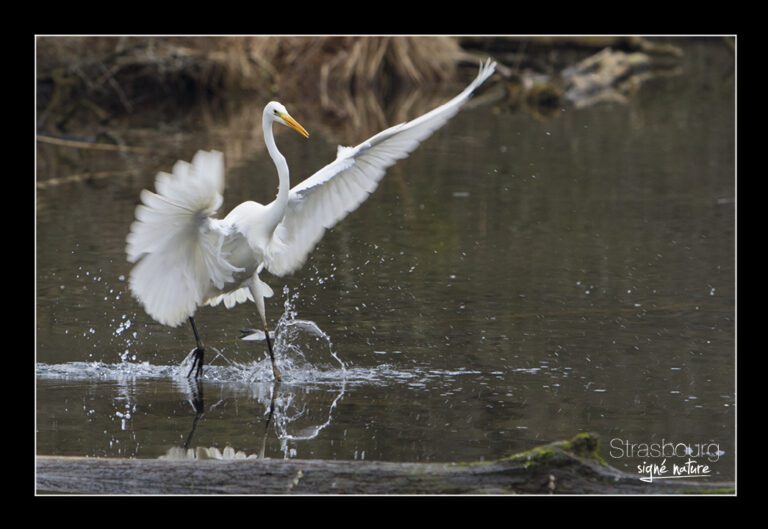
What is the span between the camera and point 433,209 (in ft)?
44.6

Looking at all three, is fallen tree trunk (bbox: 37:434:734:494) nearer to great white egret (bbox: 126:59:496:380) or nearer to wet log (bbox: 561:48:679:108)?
great white egret (bbox: 126:59:496:380)

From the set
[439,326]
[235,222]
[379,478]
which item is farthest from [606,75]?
[379,478]

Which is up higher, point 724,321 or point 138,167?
point 138,167

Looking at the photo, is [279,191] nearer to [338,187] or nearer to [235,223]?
[235,223]

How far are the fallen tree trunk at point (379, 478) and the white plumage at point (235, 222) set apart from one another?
194 centimetres

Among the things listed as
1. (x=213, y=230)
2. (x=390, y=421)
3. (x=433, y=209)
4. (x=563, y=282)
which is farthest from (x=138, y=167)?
(x=390, y=421)

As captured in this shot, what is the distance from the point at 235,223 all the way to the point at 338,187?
2.71 feet

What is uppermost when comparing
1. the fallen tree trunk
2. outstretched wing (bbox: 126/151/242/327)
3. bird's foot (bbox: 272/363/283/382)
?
outstretched wing (bbox: 126/151/242/327)

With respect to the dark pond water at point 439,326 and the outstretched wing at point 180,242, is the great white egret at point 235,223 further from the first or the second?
the dark pond water at point 439,326

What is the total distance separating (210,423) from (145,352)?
159cm

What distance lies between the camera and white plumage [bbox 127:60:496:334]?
6.73 m

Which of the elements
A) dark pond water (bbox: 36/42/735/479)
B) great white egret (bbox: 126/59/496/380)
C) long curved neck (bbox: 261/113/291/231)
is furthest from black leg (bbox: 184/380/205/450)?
long curved neck (bbox: 261/113/291/231)

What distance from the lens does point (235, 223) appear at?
754 cm

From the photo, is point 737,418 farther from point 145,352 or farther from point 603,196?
point 603,196
